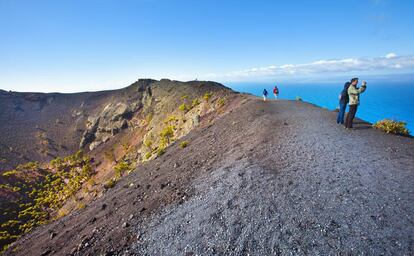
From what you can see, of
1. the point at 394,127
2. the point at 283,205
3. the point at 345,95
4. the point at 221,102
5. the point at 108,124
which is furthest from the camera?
the point at 108,124

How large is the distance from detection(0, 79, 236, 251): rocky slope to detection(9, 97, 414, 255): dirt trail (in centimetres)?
1685

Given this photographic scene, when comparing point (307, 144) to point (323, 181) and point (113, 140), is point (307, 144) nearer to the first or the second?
point (323, 181)

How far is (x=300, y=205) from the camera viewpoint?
618 centimetres

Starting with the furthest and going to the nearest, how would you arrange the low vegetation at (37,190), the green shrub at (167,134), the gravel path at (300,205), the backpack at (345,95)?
1. the low vegetation at (37,190)
2. the green shrub at (167,134)
3. the backpack at (345,95)
4. the gravel path at (300,205)

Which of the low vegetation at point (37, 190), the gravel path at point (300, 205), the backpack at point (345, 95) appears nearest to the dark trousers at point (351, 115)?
the backpack at point (345, 95)

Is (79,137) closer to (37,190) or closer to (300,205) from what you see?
(37,190)

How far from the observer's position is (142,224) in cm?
743

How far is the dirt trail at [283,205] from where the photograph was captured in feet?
16.6

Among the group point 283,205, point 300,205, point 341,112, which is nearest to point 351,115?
point 341,112

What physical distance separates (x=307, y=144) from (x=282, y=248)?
7130mm

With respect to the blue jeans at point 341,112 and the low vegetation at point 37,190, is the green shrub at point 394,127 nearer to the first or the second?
the blue jeans at point 341,112

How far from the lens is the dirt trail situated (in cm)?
505

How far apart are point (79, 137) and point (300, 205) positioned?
9247 centimetres

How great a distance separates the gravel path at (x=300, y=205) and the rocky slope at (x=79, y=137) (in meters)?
17.8
